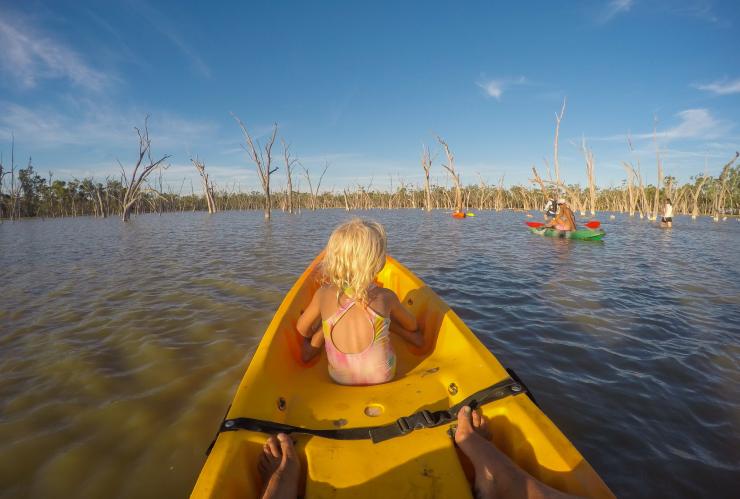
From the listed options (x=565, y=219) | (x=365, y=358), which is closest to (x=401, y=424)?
(x=365, y=358)

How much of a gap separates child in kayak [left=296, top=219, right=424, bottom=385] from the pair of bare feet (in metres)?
0.62

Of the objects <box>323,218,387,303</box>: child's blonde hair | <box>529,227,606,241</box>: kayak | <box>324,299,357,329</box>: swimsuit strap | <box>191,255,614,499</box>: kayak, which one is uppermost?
<box>323,218,387,303</box>: child's blonde hair

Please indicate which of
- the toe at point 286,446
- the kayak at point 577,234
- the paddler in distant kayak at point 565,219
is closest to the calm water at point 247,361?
the toe at point 286,446

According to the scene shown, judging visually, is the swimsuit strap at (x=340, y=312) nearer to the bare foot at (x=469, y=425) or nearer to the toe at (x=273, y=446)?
the toe at (x=273, y=446)

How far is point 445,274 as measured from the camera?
6.55 meters

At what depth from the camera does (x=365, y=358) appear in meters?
2.05

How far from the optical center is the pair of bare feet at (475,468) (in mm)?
1209

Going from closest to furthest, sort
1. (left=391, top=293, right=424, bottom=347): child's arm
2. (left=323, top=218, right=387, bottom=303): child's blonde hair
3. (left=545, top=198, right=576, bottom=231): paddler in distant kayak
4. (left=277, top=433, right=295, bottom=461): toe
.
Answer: (left=277, top=433, right=295, bottom=461): toe, (left=323, top=218, right=387, bottom=303): child's blonde hair, (left=391, top=293, right=424, bottom=347): child's arm, (left=545, top=198, right=576, bottom=231): paddler in distant kayak

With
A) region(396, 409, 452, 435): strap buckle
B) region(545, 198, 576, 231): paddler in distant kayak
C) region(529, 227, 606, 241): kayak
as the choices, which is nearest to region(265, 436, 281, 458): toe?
region(396, 409, 452, 435): strap buckle

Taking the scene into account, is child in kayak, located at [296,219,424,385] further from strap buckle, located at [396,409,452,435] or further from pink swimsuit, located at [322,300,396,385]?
strap buckle, located at [396,409,452,435]

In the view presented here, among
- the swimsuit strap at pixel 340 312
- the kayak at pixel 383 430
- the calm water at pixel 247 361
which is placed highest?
the swimsuit strap at pixel 340 312

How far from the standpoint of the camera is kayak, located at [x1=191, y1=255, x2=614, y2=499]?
131cm

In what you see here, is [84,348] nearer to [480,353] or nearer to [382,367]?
[382,367]

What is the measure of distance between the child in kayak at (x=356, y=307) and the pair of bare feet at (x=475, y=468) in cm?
Result: 62
